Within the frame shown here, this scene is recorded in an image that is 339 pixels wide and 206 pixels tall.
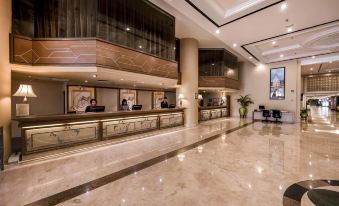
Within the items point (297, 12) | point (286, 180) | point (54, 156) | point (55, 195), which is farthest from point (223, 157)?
point (297, 12)

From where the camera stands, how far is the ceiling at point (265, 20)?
5293 millimetres

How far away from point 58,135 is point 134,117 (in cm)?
259

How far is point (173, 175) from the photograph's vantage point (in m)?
3.25

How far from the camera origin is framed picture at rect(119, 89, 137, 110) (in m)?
9.55

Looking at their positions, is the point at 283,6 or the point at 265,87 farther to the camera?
the point at 265,87

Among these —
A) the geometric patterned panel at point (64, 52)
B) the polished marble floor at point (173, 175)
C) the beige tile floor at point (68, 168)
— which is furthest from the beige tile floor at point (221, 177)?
the geometric patterned panel at point (64, 52)

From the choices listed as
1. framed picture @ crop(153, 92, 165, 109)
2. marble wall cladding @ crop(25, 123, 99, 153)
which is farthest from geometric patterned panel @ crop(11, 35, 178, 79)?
framed picture @ crop(153, 92, 165, 109)

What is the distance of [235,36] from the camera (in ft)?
25.5

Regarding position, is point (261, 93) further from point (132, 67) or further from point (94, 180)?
point (94, 180)

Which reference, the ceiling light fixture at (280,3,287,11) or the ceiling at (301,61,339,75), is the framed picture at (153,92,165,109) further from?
the ceiling at (301,61,339,75)

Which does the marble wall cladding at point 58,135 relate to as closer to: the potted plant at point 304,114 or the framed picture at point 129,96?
the framed picture at point 129,96

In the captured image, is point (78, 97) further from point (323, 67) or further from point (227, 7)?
point (323, 67)

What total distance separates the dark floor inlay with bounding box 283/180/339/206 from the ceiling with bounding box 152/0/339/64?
4.90m

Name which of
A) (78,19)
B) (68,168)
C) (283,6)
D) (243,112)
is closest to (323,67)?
(243,112)
